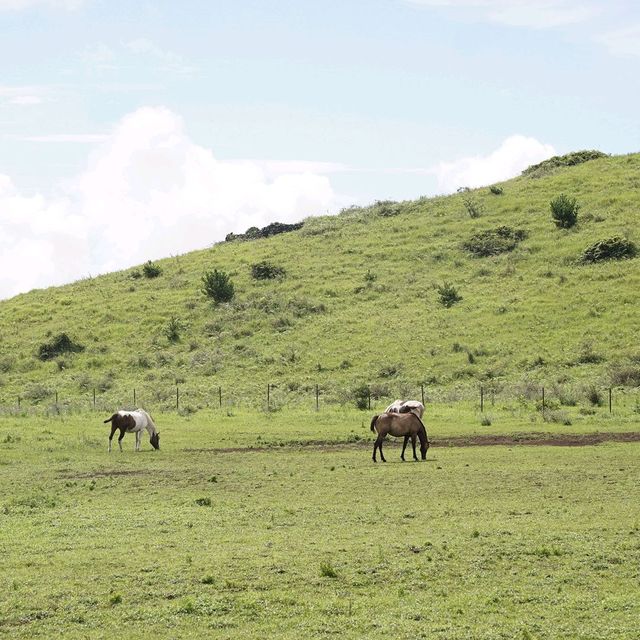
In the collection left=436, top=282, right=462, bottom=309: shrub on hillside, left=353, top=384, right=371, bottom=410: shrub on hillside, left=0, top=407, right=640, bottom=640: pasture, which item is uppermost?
left=436, top=282, right=462, bottom=309: shrub on hillside

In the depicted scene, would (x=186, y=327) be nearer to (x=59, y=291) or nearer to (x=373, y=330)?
(x=373, y=330)

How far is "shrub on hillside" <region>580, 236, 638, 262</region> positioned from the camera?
7269cm

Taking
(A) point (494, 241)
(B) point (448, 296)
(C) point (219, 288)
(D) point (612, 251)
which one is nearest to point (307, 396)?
(B) point (448, 296)

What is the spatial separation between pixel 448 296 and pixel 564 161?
40.6 m

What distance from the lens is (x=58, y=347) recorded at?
7394 centimetres

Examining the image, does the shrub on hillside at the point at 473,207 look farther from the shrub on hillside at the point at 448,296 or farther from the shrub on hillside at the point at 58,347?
the shrub on hillside at the point at 58,347

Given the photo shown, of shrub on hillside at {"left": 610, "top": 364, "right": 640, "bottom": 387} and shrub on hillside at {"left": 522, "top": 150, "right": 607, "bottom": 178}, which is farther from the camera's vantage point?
shrub on hillside at {"left": 522, "top": 150, "right": 607, "bottom": 178}

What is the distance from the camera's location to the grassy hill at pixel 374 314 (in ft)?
193

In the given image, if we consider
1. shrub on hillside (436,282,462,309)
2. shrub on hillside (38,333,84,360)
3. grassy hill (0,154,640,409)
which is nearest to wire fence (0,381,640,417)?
grassy hill (0,154,640,409)

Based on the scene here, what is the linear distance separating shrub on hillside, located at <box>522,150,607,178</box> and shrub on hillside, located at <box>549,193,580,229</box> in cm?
2171

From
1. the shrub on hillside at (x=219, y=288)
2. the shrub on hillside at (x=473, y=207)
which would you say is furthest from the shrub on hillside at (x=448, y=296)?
the shrub on hillside at (x=473, y=207)

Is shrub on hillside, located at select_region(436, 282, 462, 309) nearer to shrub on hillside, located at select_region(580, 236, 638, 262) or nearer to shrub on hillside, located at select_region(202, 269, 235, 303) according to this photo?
shrub on hillside, located at select_region(580, 236, 638, 262)

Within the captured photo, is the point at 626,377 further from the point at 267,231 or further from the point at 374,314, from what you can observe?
the point at 267,231

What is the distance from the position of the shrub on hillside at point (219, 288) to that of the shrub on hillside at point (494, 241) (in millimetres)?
18956
